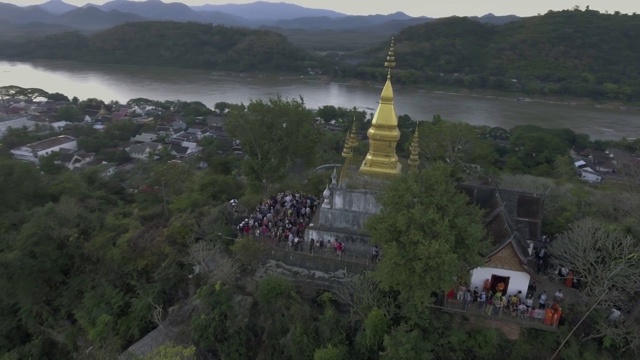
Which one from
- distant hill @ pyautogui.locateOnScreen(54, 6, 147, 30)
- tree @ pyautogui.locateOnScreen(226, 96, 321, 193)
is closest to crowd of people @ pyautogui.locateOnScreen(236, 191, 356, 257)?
tree @ pyautogui.locateOnScreen(226, 96, 321, 193)

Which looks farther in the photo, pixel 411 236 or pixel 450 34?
pixel 450 34

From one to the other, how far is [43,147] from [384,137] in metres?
32.8

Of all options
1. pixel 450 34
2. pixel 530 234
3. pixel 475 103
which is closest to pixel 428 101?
pixel 475 103

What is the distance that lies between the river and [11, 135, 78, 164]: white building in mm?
23851

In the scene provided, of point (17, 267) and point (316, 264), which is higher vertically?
point (316, 264)

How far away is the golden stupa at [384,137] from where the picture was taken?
12.7m

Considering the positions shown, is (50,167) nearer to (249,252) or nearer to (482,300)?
(249,252)

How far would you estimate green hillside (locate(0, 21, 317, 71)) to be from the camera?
84.5 meters

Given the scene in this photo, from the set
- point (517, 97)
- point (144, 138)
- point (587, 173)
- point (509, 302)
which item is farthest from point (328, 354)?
point (517, 97)

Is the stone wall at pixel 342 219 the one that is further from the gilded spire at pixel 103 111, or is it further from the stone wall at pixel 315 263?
the gilded spire at pixel 103 111

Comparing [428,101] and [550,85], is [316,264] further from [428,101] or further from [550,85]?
[550,85]

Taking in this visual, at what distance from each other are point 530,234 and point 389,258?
5.16 meters

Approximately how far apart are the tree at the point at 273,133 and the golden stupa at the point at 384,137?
13.9 feet

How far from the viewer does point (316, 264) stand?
1308 centimetres
